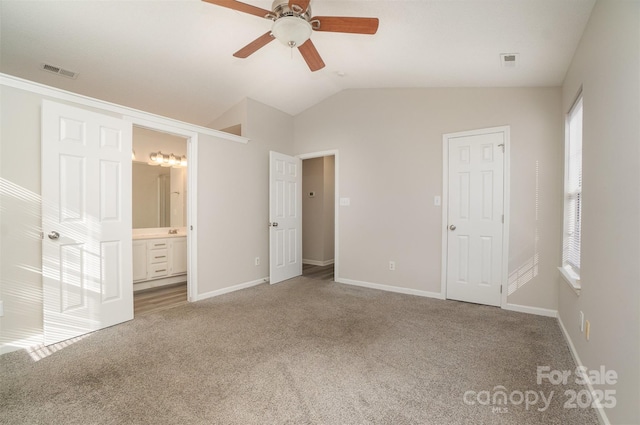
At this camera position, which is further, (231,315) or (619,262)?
(231,315)

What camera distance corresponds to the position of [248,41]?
308 centimetres

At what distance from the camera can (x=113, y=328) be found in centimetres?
279

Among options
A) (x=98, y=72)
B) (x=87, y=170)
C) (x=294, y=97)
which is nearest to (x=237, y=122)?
(x=294, y=97)

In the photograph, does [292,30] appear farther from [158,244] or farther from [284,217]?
[158,244]

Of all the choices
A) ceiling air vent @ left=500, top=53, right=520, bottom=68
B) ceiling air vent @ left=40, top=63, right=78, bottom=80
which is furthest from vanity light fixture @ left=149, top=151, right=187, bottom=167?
ceiling air vent @ left=500, top=53, right=520, bottom=68

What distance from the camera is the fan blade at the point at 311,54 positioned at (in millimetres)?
2383

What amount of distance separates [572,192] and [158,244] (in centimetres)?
520

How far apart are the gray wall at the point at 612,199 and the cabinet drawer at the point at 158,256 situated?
16.0ft

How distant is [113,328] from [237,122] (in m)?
3.10

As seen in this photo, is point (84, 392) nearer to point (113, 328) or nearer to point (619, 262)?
point (113, 328)

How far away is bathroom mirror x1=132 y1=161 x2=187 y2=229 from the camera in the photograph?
4.43 meters

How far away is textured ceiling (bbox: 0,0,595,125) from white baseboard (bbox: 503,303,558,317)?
2.46 m

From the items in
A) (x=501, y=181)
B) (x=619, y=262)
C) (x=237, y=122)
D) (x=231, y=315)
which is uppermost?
(x=237, y=122)

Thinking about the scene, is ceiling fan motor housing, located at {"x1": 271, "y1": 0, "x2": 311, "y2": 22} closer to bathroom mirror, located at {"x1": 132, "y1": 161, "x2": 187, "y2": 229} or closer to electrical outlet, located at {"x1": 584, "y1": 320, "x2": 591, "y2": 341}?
electrical outlet, located at {"x1": 584, "y1": 320, "x2": 591, "y2": 341}
